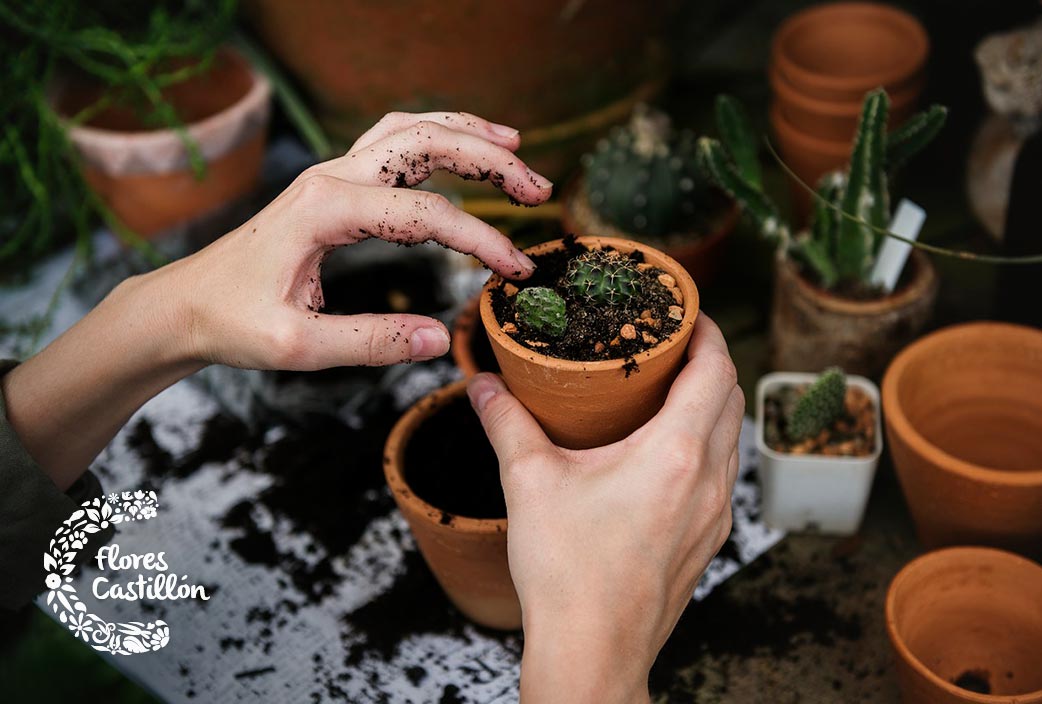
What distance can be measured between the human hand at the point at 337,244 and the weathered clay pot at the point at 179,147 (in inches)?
37.1

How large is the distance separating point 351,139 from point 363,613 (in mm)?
1148

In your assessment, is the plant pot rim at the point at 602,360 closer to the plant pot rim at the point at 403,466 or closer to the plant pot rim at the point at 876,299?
the plant pot rim at the point at 403,466

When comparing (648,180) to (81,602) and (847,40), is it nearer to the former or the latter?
(847,40)

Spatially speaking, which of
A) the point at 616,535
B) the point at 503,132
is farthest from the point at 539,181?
the point at 616,535

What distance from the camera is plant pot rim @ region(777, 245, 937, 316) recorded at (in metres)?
1.43

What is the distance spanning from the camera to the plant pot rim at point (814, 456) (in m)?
1.27

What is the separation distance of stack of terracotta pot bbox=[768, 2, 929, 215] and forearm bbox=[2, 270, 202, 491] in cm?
121

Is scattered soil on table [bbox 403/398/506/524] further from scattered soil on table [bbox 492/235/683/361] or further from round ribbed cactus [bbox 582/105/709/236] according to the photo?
round ribbed cactus [bbox 582/105/709/236]

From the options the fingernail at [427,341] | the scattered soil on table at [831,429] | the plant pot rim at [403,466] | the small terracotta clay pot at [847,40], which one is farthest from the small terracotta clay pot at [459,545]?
the small terracotta clay pot at [847,40]

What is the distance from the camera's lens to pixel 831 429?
1.33 m

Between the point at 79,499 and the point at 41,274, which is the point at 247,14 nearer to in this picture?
the point at 41,274

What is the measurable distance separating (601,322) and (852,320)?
626mm

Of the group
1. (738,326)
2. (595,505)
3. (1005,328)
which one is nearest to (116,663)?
(595,505)
